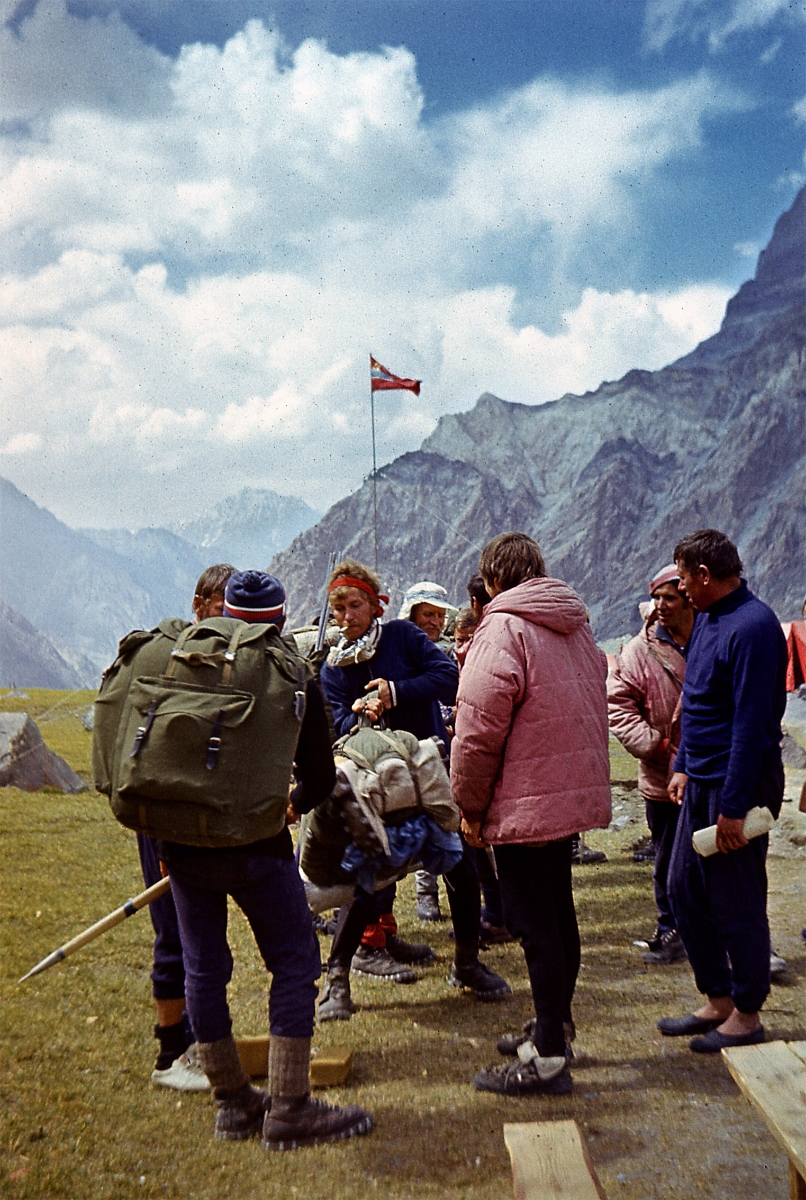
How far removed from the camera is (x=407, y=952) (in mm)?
6039

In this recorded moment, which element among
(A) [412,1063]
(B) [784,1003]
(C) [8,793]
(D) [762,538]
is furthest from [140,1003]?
(D) [762,538]

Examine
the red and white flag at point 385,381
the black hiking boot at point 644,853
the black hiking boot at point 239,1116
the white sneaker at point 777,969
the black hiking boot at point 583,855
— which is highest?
the red and white flag at point 385,381

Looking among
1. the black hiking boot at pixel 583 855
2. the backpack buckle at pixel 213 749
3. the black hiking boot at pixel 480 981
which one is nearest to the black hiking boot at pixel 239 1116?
the backpack buckle at pixel 213 749

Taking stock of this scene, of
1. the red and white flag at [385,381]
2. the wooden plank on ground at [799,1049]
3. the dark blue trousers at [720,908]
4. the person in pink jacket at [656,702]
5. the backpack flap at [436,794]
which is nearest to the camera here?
the wooden plank on ground at [799,1049]

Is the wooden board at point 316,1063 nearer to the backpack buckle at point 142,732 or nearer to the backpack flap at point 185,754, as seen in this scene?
the backpack flap at point 185,754

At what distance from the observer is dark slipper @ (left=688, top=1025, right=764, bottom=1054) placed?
439cm

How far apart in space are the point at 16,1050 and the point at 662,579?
4224 millimetres

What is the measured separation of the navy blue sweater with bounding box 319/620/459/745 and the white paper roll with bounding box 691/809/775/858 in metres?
1.77

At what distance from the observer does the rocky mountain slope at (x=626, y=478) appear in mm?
88062

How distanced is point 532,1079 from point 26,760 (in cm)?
985

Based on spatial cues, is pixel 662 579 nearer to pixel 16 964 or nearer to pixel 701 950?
pixel 701 950

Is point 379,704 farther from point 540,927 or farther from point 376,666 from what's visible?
point 540,927

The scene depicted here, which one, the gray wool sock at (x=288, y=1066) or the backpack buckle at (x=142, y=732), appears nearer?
the backpack buckle at (x=142, y=732)

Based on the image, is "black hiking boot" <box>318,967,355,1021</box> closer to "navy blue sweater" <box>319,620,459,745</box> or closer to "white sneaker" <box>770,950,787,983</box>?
"navy blue sweater" <box>319,620,459,745</box>
